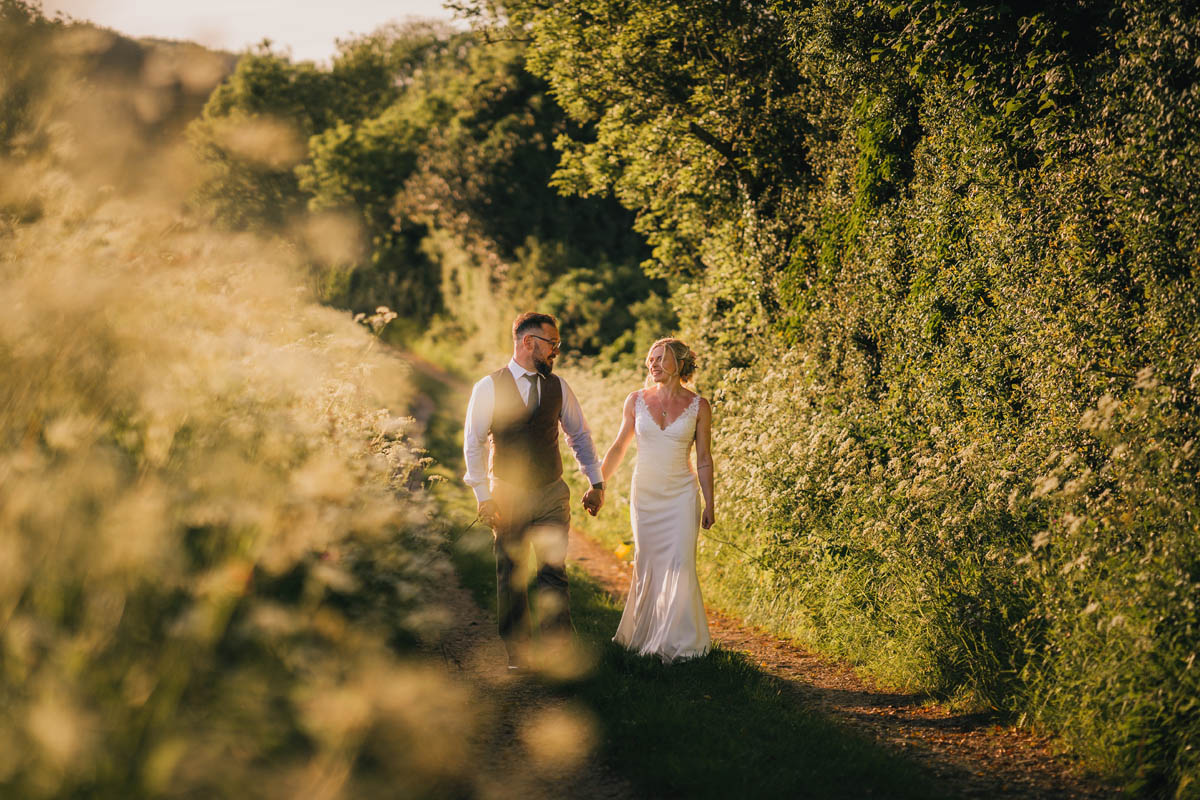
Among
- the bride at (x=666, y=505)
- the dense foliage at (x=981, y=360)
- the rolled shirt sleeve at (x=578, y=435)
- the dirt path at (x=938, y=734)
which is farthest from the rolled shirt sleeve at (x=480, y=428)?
the dense foliage at (x=981, y=360)

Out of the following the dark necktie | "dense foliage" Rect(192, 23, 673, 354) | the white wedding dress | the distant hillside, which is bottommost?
the white wedding dress

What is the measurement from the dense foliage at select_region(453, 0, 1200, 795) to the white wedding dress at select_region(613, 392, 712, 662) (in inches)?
58.0

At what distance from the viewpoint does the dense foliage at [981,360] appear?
4684 mm

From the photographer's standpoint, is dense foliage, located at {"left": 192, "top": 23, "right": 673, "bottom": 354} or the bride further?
dense foliage, located at {"left": 192, "top": 23, "right": 673, "bottom": 354}

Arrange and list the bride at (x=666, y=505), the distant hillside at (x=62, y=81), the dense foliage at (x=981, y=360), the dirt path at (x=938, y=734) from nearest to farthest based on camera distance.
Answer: the dirt path at (x=938, y=734) < the dense foliage at (x=981, y=360) < the distant hillside at (x=62, y=81) < the bride at (x=666, y=505)

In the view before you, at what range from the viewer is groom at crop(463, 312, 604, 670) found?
594 cm

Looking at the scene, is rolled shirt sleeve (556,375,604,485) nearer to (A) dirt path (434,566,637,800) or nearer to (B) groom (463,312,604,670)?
(B) groom (463,312,604,670)

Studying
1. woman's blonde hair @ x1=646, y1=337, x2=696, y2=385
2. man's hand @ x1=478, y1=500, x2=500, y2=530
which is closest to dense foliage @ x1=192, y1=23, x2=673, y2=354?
woman's blonde hair @ x1=646, y1=337, x2=696, y2=385

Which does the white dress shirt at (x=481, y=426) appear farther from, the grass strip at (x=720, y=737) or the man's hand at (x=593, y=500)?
the grass strip at (x=720, y=737)

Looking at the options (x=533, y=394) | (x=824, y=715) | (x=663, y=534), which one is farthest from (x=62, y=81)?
(x=824, y=715)

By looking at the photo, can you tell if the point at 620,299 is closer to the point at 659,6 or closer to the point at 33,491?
the point at 659,6

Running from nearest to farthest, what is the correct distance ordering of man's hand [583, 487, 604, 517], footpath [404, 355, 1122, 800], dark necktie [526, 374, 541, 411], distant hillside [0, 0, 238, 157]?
footpath [404, 355, 1122, 800] → distant hillside [0, 0, 238, 157] → dark necktie [526, 374, 541, 411] → man's hand [583, 487, 604, 517]

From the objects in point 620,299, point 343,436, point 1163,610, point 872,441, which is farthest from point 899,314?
point 620,299

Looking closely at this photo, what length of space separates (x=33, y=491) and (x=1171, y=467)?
546 centimetres
